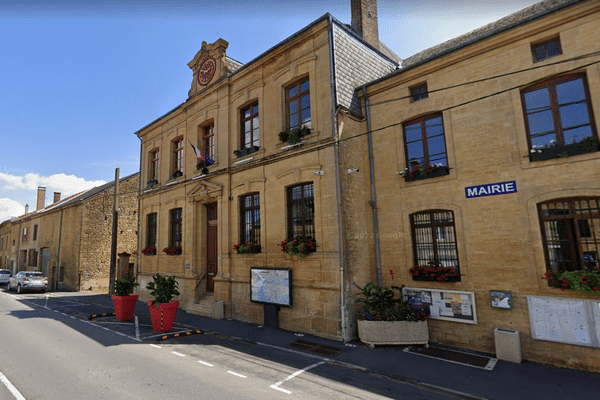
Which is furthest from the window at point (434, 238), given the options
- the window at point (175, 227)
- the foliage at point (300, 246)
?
the window at point (175, 227)

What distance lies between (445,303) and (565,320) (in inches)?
96.2

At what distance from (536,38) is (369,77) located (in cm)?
495

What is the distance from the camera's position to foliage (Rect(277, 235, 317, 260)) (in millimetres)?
9820

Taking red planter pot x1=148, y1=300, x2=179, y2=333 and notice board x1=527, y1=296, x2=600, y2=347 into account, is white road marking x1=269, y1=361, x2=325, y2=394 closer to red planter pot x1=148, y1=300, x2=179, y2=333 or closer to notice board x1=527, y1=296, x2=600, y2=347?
notice board x1=527, y1=296, x2=600, y2=347

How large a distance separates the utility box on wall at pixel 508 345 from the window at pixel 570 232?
5.64 feet

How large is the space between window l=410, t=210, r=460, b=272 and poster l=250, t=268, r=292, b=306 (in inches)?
154

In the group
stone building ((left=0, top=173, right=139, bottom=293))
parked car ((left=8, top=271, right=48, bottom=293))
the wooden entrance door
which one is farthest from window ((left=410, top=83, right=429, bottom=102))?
parked car ((left=8, top=271, right=48, bottom=293))

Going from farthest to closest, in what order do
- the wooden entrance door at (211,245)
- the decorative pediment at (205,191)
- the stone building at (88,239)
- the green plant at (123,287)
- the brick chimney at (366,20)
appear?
the stone building at (88,239)
the wooden entrance door at (211,245)
the decorative pediment at (205,191)
the brick chimney at (366,20)
the green plant at (123,287)

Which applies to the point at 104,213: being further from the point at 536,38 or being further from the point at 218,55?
the point at 536,38

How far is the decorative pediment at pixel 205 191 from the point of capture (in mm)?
13203

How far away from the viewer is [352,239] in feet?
31.5

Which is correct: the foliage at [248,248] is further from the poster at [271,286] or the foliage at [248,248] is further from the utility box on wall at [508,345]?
the utility box on wall at [508,345]

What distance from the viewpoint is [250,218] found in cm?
1225

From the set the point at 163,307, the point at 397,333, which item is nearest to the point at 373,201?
the point at 397,333
